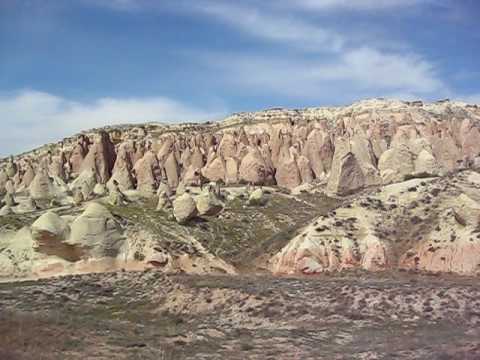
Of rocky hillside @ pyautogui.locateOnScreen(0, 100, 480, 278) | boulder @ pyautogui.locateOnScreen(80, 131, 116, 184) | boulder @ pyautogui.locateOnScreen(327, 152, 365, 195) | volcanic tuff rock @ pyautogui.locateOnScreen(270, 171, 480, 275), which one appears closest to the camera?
volcanic tuff rock @ pyautogui.locateOnScreen(270, 171, 480, 275)

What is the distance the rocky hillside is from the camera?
150ft

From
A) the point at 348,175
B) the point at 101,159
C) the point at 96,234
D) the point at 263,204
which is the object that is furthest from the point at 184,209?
the point at 101,159

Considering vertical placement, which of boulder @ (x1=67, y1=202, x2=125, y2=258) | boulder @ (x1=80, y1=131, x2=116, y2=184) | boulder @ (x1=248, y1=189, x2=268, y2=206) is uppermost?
boulder @ (x1=80, y1=131, x2=116, y2=184)

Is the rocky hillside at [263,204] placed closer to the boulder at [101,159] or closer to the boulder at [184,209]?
the boulder at [184,209]

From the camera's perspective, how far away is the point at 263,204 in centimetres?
7262

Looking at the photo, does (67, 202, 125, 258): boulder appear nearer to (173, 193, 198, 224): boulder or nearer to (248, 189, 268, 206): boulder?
(173, 193, 198, 224): boulder

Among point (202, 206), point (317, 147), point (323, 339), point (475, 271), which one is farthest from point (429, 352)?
point (317, 147)

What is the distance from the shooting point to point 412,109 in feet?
413

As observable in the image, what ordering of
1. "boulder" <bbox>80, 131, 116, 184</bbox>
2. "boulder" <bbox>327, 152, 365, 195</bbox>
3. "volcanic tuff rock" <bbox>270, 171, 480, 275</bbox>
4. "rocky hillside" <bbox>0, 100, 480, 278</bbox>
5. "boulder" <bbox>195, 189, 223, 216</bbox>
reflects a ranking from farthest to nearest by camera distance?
"boulder" <bbox>80, 131, 116, 184</bbox> < "boulder" <bbox>327, 152, 365, 195</bbox> < "boulder" <bbox>195, 189, 223, 216</bbox> < "rocky hillside" <bbox>0, 100, 480, 278</bbox> < "volcanic tuff rock" <bbox>270, 171, 480, 275</bbox>

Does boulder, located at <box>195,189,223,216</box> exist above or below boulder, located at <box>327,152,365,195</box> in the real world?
below

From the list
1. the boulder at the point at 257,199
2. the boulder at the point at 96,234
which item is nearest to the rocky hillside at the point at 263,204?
the boulder at the point at 96,234

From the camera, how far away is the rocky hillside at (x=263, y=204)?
45719 mm

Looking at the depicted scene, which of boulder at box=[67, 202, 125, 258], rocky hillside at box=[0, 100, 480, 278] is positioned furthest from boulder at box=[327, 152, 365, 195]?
boulder at box=[67, 202, 125, 258]

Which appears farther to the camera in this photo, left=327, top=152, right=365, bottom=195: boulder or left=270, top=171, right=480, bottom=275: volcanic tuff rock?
left=327, top=152, right=365, bottom=195: boulder
